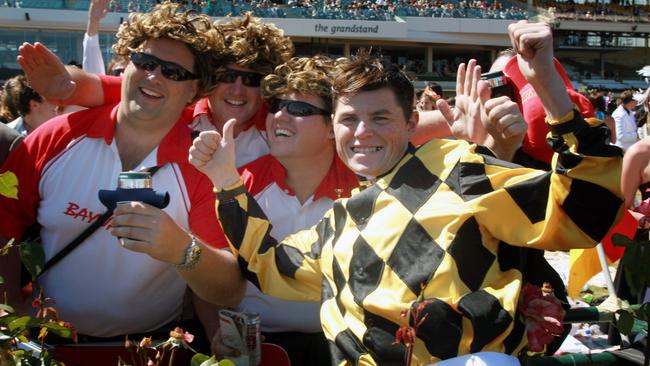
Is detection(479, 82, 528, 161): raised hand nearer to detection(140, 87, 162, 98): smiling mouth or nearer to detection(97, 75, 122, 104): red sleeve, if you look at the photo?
detection(140, 87, 162, 98): smiling mouth

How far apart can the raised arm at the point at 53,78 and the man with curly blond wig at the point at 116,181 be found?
0.07 feet

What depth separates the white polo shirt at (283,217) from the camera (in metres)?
3.11

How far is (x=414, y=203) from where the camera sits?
2252 mm

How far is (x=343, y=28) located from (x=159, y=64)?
3911 centimetres

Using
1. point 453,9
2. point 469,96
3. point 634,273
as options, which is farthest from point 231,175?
point 453,9

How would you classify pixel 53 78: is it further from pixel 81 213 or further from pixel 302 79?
pixel 302 79

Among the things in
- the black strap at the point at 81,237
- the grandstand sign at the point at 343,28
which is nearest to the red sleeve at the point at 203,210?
the black strap at the point at 81,237

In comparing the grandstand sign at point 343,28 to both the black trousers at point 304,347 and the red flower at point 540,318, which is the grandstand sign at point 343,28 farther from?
the red flower at point 540,318

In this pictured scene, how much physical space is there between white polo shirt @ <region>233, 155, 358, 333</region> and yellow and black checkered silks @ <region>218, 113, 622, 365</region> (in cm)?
65

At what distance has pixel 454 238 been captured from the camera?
215 cm

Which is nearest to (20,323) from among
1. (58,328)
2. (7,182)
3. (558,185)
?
(58,328)

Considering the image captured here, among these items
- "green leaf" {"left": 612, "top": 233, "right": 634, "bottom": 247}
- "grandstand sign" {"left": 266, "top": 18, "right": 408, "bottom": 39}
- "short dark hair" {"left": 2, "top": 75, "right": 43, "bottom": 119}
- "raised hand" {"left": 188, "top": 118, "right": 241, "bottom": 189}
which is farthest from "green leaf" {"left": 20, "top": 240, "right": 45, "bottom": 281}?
"grandstand sign" {"left": 266, "top": 18, "right": 408, "bottom": 39}

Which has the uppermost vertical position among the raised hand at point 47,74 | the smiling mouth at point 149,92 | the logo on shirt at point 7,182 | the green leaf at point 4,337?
the raised hand at point 47,74

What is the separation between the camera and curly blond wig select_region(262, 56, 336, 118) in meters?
3.10
